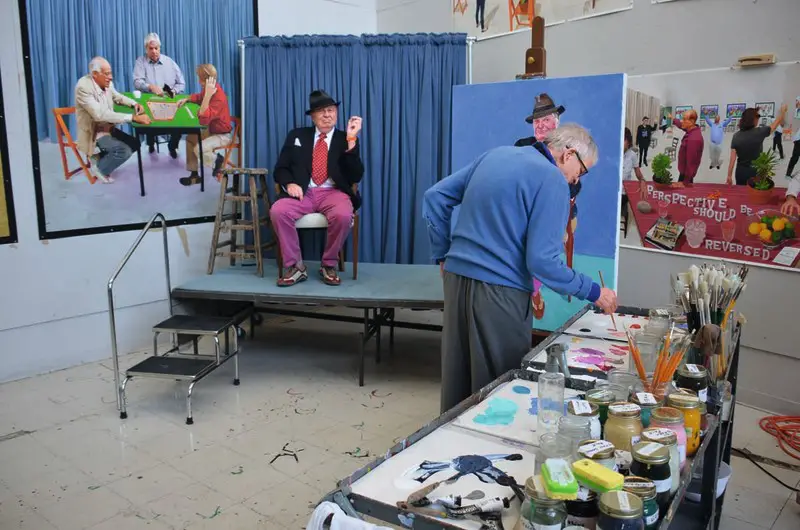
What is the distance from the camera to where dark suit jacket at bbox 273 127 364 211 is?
4090 millimetres

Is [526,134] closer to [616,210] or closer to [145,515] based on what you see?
[616,210]

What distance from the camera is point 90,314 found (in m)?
3.98

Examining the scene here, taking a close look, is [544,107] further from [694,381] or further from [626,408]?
[626,408]

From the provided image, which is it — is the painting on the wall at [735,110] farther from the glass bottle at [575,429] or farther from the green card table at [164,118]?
the green card table at [164,118]

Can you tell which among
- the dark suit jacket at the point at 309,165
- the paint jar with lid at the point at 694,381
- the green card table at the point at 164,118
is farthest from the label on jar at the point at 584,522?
the green card table at the point at 164,118

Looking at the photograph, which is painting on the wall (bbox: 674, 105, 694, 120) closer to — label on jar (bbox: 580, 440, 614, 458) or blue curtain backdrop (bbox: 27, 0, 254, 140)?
label on jar (bbox: 580, 440, 614, 458)

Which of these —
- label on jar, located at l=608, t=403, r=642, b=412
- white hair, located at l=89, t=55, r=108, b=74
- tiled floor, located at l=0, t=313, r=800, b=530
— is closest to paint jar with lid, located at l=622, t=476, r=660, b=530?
A: label on jar, located at l=608, t=403, r=642, b=412

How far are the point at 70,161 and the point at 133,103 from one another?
21.6 inches

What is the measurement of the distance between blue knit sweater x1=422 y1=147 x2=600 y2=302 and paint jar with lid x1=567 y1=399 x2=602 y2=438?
0.64 m

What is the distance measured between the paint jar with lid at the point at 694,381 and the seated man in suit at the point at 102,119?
11.8 feet

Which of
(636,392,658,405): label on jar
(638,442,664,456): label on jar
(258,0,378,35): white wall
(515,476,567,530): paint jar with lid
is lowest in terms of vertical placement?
(515,476,567,530): paint jar with lid

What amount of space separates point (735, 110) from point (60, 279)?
12.8ft

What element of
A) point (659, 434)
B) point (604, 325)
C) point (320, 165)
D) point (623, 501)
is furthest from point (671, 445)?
point (320, 165)

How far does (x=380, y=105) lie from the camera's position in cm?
447
